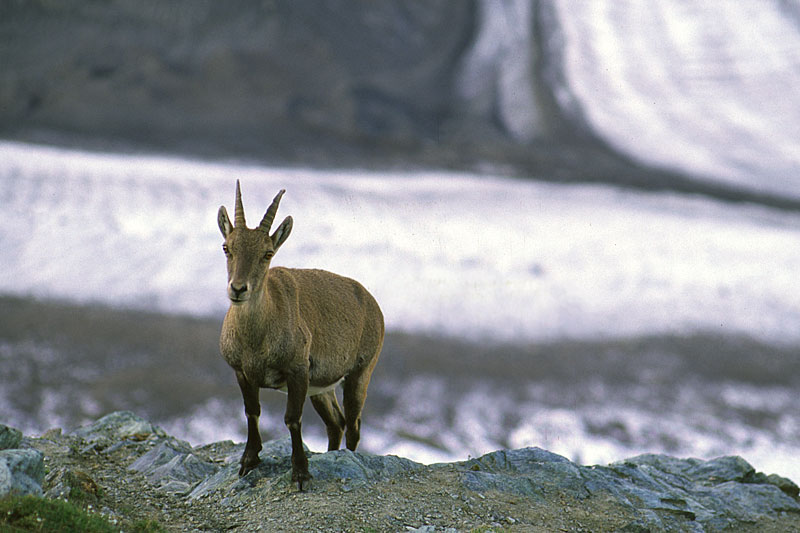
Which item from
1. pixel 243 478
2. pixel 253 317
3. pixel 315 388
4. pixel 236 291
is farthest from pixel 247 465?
pixel 236 291

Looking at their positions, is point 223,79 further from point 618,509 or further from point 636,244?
point 618,509

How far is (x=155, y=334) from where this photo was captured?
105ft

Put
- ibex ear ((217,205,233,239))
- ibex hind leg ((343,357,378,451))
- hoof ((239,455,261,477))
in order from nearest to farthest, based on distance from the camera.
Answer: ibex ear ((217,205,233,239)), hoof ((239,455,261,477)), ibex hind leg ((343,357,378,451))

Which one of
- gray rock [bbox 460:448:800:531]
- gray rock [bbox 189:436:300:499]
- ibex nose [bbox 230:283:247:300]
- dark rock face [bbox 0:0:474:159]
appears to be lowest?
gray rock [bbox 460:448:800:531]

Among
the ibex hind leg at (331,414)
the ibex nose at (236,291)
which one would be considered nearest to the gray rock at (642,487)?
the ibex hind leg at (331,414)

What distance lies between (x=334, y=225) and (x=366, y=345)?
2710cm

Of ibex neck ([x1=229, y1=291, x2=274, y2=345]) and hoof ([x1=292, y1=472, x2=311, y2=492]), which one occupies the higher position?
ibex neck ([x1=229, y1=291, x2=274, y2=345])

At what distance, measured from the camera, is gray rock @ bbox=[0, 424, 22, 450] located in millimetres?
10500

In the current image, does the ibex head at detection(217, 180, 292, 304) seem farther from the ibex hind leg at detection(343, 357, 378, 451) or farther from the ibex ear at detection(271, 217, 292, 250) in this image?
the ibex hind leg at detection(343, 357, 378, 451)

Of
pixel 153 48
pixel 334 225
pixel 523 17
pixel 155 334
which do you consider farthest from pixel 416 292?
pixel 523 17

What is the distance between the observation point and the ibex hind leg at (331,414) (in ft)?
35.8

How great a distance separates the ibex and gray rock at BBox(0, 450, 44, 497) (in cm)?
241

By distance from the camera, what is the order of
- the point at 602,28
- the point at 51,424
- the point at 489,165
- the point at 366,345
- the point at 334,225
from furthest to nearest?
the point at 602,28
the point at 489,165
the point at 334,225
the point at 51,424
the point at 366,345

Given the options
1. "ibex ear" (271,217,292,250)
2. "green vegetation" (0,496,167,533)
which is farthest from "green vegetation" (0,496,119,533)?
"ibex ear" (271,217,292,250)
